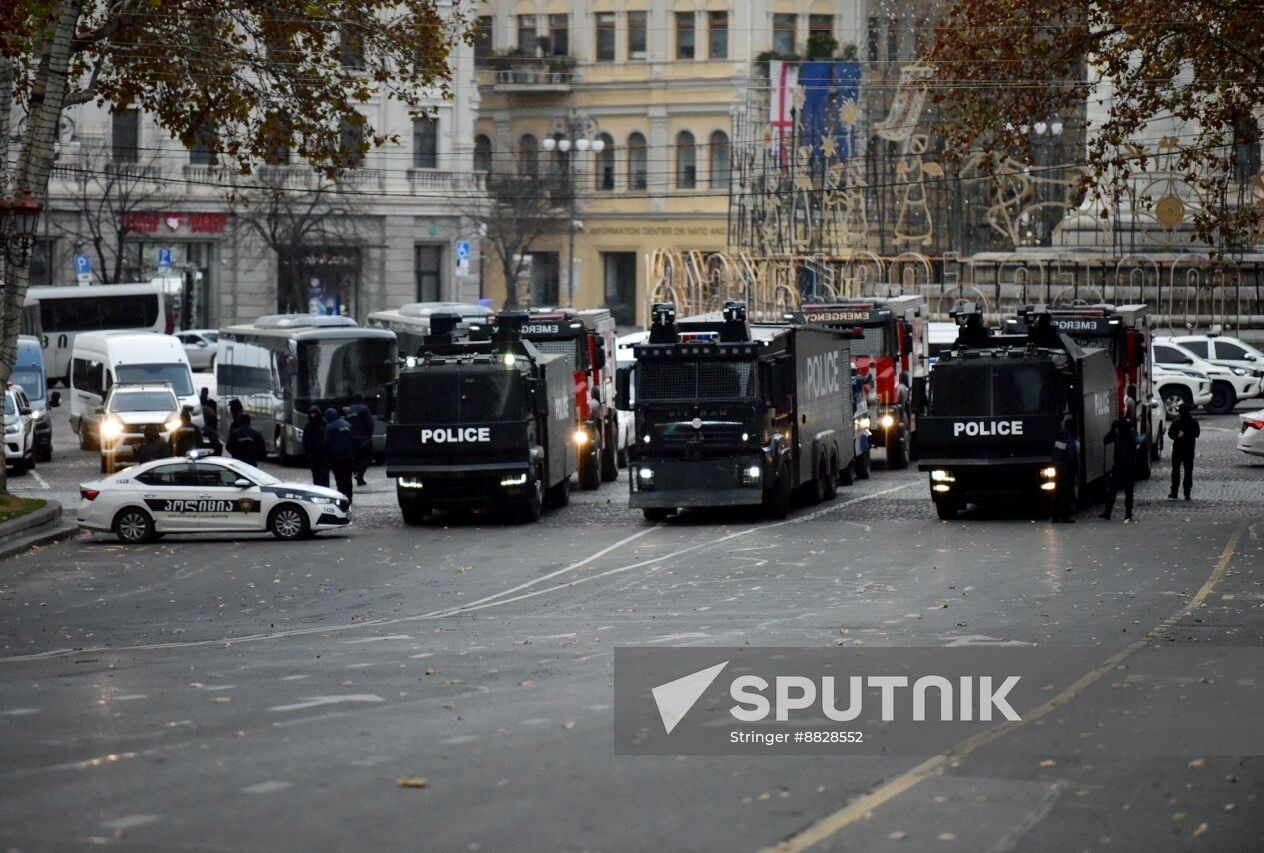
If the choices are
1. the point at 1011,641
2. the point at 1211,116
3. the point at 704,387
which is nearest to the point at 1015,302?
the point at 1211,116

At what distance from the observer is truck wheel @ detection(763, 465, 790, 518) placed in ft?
98.6

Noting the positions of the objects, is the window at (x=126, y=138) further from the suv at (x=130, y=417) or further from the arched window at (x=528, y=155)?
the suv at (x=130, y=417)

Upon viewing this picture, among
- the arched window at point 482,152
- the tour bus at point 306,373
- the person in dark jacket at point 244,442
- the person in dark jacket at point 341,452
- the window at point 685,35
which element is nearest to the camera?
the person in dark jacket at point 341,452

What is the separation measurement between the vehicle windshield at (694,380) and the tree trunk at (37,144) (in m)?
9.15

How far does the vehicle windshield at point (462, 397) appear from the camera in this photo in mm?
30875

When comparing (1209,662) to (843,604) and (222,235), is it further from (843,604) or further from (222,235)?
(222,235)

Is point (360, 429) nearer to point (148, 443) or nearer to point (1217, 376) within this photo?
point (148, 443)

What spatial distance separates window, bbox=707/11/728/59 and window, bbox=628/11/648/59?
277 centimetres

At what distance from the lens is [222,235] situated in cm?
8025

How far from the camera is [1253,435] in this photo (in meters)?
39.1

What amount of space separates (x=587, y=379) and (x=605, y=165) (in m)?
53.9

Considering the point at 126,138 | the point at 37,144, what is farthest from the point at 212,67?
the point at 126,138

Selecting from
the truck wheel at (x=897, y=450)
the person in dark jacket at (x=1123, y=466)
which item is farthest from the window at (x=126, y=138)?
the person in dark jacket at (x=1123, y=466)

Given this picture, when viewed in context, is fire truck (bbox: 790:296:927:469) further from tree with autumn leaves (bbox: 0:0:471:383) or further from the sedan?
tree with autumn leaves (bbox: 0:0:471:383)
